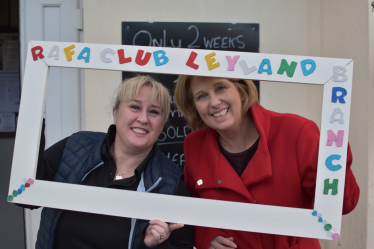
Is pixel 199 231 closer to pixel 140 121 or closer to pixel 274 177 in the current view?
pixel 274 177

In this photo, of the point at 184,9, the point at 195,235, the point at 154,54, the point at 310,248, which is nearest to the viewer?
the point at 154,54

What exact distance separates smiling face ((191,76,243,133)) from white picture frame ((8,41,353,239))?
0.14 meters

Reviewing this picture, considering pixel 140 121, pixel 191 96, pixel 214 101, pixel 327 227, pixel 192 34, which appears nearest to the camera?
pixel 327 227

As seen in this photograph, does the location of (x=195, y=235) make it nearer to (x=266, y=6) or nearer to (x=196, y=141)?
(x=196, y=141)

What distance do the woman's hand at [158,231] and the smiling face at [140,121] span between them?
39 centimetres

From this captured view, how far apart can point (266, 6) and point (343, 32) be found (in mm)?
671

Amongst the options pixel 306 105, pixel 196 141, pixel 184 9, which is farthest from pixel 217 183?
pixel 184 9

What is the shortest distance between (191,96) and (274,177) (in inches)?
23.0

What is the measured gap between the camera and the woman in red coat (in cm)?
128

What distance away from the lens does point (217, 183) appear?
1373mm

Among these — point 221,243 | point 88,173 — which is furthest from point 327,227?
point 88,173

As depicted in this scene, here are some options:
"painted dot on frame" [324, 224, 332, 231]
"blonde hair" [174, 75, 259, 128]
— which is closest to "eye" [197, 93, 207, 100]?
"blonde hair" [174, 75, 259, 128]

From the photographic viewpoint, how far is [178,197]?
120 cm

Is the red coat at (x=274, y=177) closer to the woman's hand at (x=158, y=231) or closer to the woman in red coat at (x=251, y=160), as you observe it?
the woman in red coat at (x=251, y=160)
